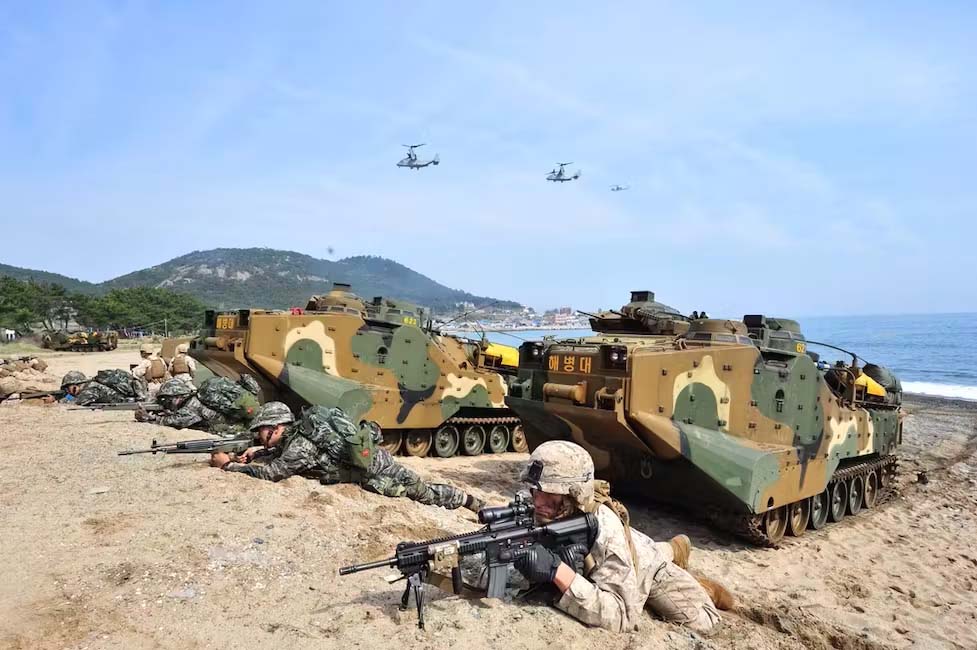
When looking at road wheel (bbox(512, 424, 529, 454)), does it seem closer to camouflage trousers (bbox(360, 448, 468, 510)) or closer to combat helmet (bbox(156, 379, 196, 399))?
combat helmet (bbox(156, 379, 196, 399))

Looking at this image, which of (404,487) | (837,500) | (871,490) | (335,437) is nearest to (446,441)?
(404,487)

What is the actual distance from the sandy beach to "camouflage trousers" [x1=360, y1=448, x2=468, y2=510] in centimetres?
19

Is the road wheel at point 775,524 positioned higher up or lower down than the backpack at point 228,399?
lower down

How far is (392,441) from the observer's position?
1217 centimetres

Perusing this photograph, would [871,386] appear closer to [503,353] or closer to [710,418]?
[710,418]

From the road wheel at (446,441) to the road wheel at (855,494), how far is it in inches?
265

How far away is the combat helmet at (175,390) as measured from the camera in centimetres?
1102

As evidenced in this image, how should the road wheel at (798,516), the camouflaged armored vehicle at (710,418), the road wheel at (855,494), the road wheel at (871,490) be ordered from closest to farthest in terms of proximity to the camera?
the camouflaged armored vehicle at (710,418) < the road wheel at (798,516) < the road wheel at (855,494) < the road wheel at (871,490)

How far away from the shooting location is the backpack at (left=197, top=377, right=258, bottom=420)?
31.7 feet

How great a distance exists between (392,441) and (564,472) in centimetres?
874

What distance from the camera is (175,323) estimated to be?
196 feet

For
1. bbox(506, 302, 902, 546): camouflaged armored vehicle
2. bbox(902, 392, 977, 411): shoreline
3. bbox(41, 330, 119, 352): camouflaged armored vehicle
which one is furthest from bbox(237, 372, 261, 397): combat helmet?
bbox(41, 330, 119, 352): camouflaged armored vehicle

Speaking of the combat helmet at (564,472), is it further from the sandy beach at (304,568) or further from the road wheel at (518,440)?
the road wheel at (518,440)

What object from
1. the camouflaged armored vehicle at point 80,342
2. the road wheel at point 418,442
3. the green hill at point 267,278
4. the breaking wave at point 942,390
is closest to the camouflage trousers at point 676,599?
the road wheel at point 418,442
